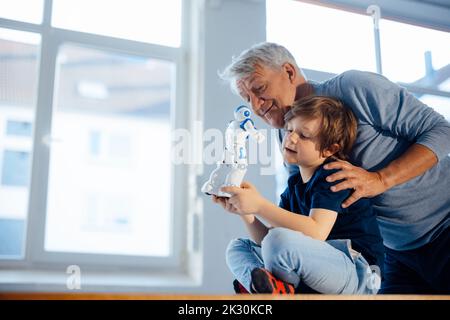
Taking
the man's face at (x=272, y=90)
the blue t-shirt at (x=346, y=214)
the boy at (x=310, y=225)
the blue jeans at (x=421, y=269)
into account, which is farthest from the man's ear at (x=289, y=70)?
the blue jeans at (x=421, y=269)

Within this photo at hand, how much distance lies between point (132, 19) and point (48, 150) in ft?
1.37

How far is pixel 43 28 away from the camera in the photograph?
1.33 m

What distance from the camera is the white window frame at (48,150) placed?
120cm

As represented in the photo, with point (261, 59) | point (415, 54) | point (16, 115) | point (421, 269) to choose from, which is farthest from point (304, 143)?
point (16, 115)

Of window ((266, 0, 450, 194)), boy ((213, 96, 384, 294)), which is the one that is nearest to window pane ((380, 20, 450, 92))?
window ((266, 0, 450, 194))

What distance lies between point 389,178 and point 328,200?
0.61 feet

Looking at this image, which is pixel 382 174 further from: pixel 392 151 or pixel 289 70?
pixel 289 70

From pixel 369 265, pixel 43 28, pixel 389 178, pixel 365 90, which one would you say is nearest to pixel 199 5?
pixel 43 28

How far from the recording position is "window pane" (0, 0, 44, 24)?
4.29 ft

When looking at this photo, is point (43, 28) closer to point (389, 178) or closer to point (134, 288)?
point (134, 288)

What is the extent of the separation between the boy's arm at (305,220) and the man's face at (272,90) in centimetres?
28

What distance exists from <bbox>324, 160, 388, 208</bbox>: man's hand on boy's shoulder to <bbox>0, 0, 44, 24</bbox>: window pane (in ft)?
2.86

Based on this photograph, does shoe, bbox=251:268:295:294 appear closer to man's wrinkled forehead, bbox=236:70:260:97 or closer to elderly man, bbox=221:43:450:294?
elderly man, bbox=221:43:450:294
